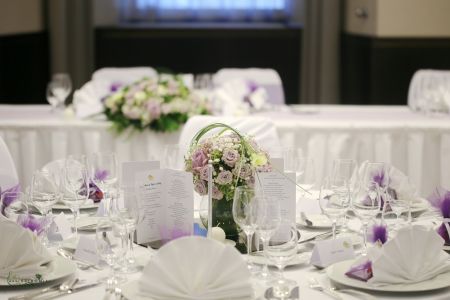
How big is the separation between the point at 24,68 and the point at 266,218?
19.5ft

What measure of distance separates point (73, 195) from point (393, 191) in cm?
89

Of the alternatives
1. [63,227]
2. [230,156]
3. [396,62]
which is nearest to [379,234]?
[230,156]

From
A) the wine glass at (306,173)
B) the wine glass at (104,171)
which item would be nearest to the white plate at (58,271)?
the wine glass at (104,171)

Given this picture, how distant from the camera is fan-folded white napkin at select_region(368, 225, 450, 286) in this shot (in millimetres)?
2023

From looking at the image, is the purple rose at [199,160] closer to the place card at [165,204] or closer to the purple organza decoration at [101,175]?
the place card at [165,204]

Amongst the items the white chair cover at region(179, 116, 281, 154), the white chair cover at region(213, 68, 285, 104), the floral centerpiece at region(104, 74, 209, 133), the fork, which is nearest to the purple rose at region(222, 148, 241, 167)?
the fork

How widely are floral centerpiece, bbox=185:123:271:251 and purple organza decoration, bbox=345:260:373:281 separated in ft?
1.41

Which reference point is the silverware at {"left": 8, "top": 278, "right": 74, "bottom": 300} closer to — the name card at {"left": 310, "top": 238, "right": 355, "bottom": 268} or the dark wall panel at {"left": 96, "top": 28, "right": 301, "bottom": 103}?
the name card at {"left": 310, "top": 238, "right": 355, "bottom": 268}

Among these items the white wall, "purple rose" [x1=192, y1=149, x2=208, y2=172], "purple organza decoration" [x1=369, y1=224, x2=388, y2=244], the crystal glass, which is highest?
the white wall

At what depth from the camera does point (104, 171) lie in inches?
108

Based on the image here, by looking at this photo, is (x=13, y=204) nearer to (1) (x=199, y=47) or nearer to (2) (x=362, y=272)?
(2) (x=362, y=272)

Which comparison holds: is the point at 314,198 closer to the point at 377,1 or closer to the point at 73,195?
the point at 73,195

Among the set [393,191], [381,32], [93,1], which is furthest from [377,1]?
[393,191]

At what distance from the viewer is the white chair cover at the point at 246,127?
11.8 feet
